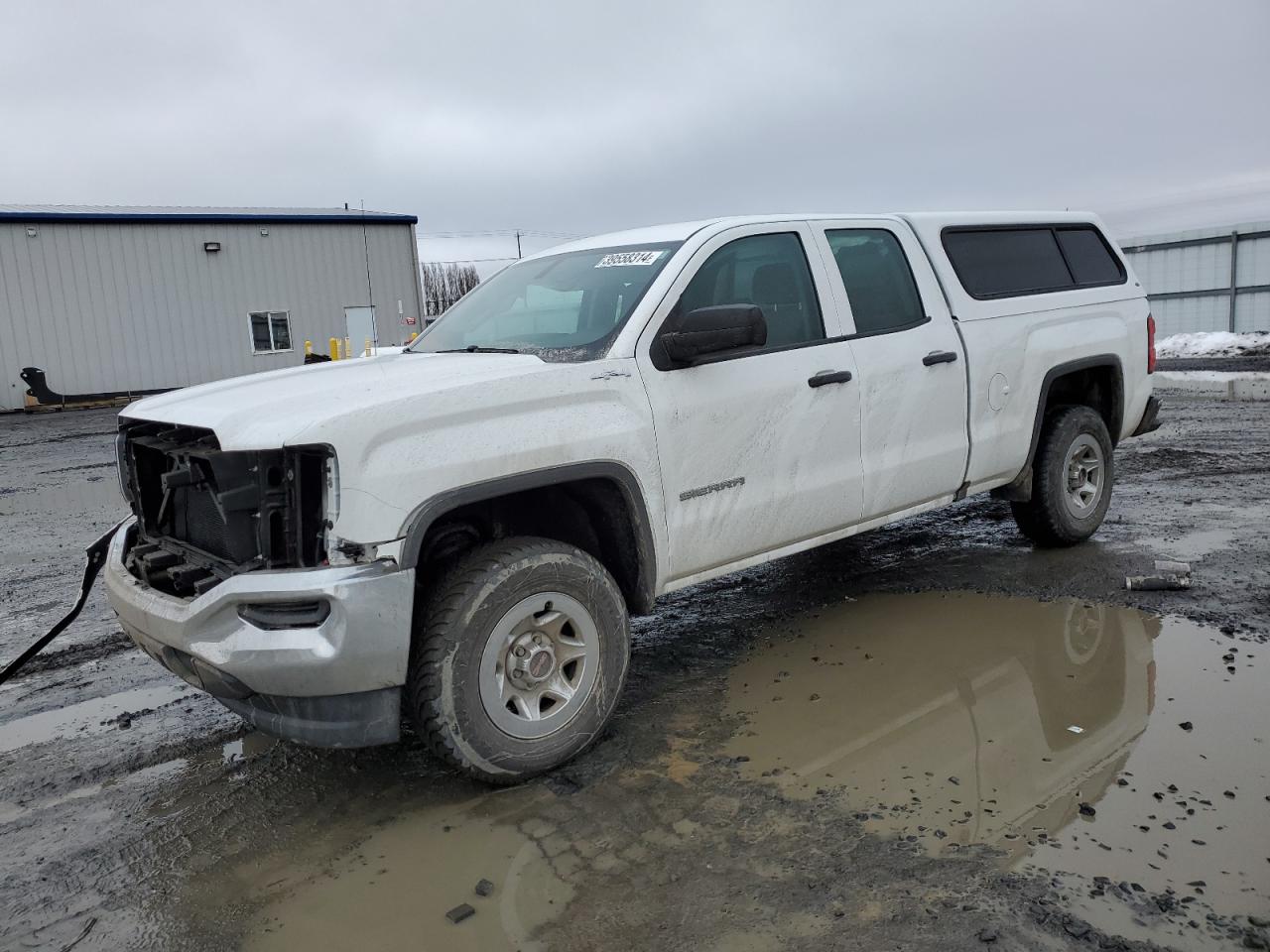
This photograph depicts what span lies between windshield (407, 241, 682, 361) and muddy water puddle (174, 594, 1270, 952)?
1602 mm

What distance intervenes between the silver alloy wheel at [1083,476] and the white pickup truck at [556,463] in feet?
1.90

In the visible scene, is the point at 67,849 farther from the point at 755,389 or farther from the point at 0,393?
the point at 0,393

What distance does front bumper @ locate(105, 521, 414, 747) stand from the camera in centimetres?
300

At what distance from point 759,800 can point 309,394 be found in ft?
6.71

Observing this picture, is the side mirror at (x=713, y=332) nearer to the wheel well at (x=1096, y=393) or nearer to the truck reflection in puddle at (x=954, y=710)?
the truck reflection in puddle at (x=954, y=710)

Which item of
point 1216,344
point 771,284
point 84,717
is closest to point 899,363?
point 771,284

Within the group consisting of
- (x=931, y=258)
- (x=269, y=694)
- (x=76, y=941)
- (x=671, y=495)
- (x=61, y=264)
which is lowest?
(x=76, y=941)

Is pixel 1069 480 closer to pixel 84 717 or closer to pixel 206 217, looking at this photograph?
pixel 84 717

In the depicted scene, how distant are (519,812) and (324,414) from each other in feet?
4.82

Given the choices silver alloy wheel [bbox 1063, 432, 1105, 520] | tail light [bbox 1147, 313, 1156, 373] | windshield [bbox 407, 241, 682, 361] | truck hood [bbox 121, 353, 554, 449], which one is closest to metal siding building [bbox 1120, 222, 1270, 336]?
tail light [bbox 1147, 313, 1156, 373]

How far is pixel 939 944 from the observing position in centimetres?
248

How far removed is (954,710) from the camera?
3896mm

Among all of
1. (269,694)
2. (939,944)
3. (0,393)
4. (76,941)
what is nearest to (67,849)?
(76,941)

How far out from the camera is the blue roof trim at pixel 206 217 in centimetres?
2572
